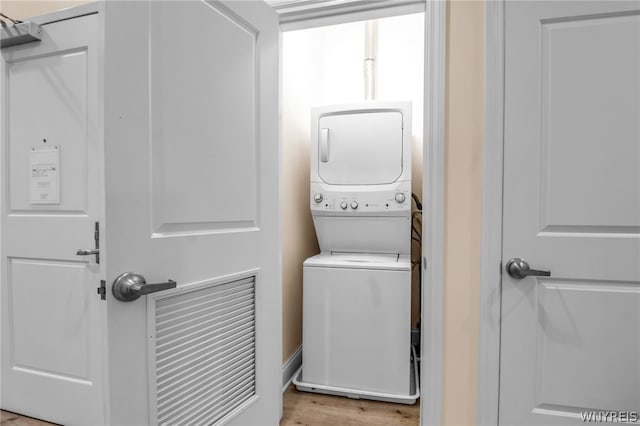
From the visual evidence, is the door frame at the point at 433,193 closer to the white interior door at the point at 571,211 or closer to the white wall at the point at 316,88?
the white interior door at the point at 571,211

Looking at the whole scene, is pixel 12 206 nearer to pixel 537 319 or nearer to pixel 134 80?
pixel 134 80

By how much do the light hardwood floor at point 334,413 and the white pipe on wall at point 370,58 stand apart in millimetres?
2050

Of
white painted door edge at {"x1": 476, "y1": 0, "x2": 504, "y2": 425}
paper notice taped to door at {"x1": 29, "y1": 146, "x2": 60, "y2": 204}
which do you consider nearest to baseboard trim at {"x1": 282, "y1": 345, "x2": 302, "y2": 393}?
white painted door edge at {"x1": 476, "y1": 0, "x2": 504, "y2": 425}

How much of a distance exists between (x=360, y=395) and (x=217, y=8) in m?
1.99

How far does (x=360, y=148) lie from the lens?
6.88ft

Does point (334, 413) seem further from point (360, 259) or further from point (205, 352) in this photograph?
point (205, 352)

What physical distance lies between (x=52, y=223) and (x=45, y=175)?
23cm

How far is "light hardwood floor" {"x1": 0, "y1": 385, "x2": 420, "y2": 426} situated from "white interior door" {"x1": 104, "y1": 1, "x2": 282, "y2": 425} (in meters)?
0.41

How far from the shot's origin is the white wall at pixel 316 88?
2.12 meters

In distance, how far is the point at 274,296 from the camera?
1.37m

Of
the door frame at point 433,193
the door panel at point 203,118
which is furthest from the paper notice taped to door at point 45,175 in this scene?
the door frame at point 433,193

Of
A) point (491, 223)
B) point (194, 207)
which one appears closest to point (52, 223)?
point (194, 207)

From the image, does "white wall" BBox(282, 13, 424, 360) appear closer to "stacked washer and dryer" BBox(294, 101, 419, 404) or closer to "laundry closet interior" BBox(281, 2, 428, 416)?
"laundry closet interior" BBox(281, 2, 428, 416)

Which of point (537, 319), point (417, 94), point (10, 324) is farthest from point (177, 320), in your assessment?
point (417, 94)
